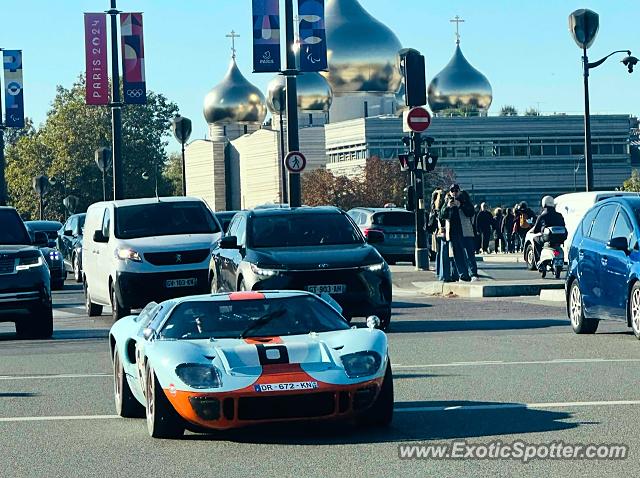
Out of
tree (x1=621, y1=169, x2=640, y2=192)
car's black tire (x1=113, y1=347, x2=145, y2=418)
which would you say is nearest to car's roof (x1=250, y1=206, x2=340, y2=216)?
car's black tire (x1=113, y1=347, x2=145, y2=418)

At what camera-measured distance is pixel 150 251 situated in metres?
24.0

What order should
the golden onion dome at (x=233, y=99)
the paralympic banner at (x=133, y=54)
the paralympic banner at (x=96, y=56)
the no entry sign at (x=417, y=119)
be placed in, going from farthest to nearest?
the golden onion dome at (x=233, y=99)
the paralympic banner at (x=96, y=56)
the paralympic banner at (x=133, y=54)
the no entry sign at (x=417, y=119)

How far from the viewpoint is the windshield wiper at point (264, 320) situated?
11492 mm

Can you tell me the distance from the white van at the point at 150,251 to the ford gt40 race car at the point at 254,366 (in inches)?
468

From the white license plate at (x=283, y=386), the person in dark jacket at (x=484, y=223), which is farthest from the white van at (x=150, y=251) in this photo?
the person in dark jacket at (x=484, y=223)

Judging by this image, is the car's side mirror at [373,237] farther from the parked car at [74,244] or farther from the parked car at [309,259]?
the parked car at [74,244]

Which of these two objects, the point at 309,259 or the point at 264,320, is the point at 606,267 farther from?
the point at 264,320

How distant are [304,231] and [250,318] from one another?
9434 mm

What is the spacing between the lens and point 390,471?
30.2 ft

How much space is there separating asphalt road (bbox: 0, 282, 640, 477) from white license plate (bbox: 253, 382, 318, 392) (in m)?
0.35

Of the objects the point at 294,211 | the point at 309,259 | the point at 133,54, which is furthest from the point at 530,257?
the point at 309,259

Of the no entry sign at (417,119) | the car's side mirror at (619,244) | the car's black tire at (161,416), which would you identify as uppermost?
the no entry sign at (417,119)

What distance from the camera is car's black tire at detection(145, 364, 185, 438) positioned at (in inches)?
424

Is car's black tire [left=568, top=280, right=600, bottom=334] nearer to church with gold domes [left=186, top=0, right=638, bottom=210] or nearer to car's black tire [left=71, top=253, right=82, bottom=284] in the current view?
car's black tire [left=71, top=253, right=82, bottom=284]
